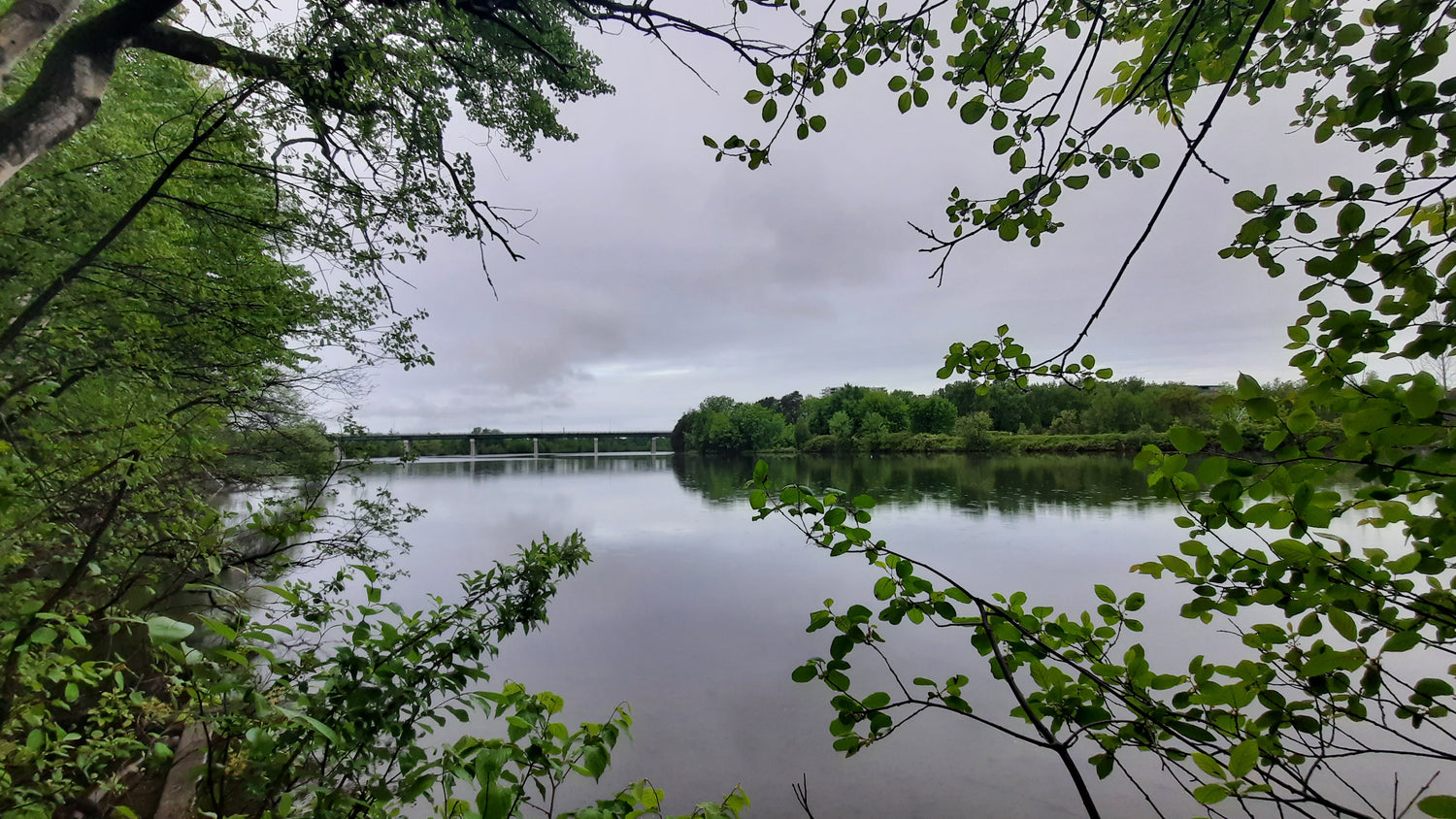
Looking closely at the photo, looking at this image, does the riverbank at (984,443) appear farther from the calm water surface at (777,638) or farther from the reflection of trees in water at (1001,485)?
the calm water surface at (777,638)

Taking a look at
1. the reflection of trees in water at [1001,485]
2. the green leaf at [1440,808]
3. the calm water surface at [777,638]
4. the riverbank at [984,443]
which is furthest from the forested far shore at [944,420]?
the calm water surface at [777,638]

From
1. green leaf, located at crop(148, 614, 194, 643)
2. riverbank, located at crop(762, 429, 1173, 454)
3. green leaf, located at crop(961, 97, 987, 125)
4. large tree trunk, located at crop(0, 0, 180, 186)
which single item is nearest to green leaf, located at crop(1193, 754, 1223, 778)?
green leaf, located at crop(961, 97, 987, 125)

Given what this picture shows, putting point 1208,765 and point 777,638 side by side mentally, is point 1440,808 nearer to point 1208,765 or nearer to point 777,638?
point 1208,765

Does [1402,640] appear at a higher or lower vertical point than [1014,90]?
lower

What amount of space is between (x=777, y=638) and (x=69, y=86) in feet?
24.5

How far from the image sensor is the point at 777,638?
7.39m

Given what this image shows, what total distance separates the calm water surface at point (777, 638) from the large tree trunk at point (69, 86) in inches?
133

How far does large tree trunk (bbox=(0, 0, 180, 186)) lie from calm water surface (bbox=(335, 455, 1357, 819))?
3368mm

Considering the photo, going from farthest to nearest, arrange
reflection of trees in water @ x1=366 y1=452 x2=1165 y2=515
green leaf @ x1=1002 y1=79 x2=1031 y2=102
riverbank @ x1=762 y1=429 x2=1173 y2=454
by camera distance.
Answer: riverbank @ x1=762 y1=429 x2=1173 y2=454, reflection of trees in water @ x1=366 y1=452 x2=1165 y2=515, green leaf @ x1=1002 y1=79 x2=1031 y2=102

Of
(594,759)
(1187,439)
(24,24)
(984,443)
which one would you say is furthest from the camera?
(984,443)

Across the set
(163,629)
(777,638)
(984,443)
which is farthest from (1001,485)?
(163,629)

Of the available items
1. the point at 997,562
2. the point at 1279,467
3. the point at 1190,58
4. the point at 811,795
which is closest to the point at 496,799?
the point at 1279,467

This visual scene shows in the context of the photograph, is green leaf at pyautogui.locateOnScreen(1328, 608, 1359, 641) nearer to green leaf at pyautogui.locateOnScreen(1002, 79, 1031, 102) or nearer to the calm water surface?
green leaf at pyautogui.locateOnScreen(1002, 79, 1031, 102)

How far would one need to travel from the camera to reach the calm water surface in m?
4.49
